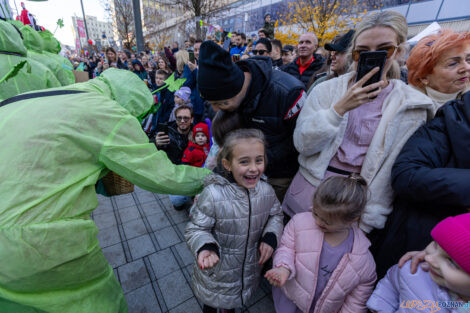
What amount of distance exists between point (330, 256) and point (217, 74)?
53.7 inches

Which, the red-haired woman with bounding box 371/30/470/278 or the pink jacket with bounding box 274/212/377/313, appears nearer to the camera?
the red-haired woman with bounding box 371/30/470/278

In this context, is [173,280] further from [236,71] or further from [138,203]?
[236,71]

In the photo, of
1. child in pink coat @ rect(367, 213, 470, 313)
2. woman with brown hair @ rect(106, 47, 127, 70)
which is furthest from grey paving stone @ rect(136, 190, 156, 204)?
woman with brown hair @ rect(106, 47, 127, 70)

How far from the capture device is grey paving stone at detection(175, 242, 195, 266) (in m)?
2.48

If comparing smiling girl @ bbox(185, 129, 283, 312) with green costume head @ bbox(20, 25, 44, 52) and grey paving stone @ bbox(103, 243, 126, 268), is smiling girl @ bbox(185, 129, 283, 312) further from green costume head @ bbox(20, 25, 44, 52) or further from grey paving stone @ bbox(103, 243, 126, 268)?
green costume head @ bbox(20, 25, 44, 52)

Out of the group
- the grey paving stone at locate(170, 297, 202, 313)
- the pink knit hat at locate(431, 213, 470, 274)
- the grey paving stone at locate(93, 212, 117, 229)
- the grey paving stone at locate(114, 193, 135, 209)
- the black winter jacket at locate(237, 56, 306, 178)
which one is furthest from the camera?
the grey paving stone at locate(114, 193, 135, 209)

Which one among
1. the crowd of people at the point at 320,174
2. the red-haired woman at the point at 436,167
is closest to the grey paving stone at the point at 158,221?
the crowd of people at the point at 320,174

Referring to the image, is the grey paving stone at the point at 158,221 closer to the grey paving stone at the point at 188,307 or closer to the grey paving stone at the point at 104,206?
the grey paving stone at the point at 104,206

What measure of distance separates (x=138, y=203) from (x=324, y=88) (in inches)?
127

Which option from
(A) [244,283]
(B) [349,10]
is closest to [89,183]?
(A) [244,283]

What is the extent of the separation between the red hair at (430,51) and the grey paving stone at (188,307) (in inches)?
104

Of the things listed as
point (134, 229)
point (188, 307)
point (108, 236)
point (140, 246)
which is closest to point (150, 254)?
point (140, 246)

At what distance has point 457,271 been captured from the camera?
0.83 meters

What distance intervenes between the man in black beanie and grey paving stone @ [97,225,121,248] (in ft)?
7.47
